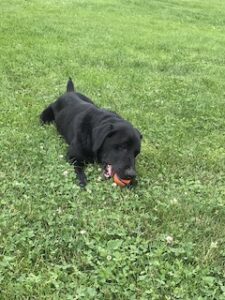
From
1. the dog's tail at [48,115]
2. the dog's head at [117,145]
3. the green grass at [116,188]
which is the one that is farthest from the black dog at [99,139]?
the dog's tail at [48,115]

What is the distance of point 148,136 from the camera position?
7234mm

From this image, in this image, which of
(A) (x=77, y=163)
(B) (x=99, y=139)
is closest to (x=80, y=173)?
(A) (x=77, y=163)

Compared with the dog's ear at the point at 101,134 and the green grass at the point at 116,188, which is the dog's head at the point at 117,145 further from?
the green grass at the point at 116,188

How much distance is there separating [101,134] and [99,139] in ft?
0.21

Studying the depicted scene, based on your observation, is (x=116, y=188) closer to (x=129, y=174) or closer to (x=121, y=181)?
(x=121, y=181)

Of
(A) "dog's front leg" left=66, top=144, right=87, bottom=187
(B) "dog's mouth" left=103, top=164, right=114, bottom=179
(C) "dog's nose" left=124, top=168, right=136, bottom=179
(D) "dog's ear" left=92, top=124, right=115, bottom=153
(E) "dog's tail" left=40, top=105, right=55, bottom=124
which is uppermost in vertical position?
(D) "dog's ear" left=92, top=124, right=115, bottom=153

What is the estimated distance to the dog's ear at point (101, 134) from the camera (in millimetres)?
5797

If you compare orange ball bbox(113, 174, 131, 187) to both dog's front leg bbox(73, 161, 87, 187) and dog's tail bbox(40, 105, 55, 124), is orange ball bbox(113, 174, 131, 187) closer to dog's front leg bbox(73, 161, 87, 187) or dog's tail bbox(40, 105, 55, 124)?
dog's front leg bbox(73, 161, 87, 187)

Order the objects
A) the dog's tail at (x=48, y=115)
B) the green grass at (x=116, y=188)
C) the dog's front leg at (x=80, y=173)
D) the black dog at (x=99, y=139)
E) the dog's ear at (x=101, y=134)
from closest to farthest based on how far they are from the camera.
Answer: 1. the green grass at (x=116, y=188)
2. the dog's front leg at (x=80, y=173)
3. the black dog at (x=99, y=139)
4. the dog's ear at (x=101, y=134)
5. the dog's tail at (x=48, y=115)

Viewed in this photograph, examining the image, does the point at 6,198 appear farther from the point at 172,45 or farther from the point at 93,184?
the point at 172,45

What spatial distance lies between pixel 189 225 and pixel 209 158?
6.37ft

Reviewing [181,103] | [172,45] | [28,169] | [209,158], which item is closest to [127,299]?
[28,169]

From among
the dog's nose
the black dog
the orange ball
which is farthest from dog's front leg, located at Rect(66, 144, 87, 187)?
the dog's nose

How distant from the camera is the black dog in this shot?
5.66 meters
